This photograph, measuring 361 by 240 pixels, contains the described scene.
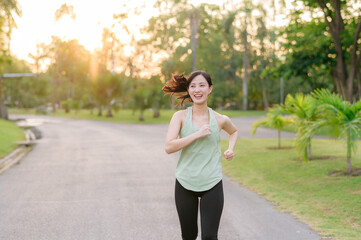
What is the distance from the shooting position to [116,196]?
809cm

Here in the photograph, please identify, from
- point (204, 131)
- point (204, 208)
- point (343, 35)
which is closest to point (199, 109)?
point (204, 131)

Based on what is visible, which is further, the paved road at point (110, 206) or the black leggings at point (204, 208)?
the paved road at point (110, 206)

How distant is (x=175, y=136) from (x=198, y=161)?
27cm

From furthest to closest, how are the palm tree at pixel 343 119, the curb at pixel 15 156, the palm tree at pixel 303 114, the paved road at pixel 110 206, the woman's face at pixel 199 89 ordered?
the curb at pixel 15 156, the palm tree at pixel 303 114, the palm tree at pixel 343 119, the paved road at pixel 110 206, the woman's face at pixel 199 89

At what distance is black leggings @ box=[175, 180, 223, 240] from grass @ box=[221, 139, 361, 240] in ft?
7.90

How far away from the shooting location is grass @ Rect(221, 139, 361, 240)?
6.04 meters

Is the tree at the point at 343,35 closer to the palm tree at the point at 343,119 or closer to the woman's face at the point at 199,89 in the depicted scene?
the palm tree at the point at 343,119

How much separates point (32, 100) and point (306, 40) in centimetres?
7170

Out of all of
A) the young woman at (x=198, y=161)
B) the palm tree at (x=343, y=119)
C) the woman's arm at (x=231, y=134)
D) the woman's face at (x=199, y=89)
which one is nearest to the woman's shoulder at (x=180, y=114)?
the young woman at (x=198, y=161)

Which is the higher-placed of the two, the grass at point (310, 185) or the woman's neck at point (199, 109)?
the woman's neck at point (199, 109)

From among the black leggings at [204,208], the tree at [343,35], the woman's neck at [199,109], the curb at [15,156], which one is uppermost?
the tree at [343,35]

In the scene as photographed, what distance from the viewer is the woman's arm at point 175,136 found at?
3348 mm

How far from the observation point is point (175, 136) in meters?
3.47

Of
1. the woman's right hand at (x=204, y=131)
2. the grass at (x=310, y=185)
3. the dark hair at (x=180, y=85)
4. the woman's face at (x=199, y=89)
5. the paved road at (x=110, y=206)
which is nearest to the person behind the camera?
the woman's right hand at (x=204, y=131)
